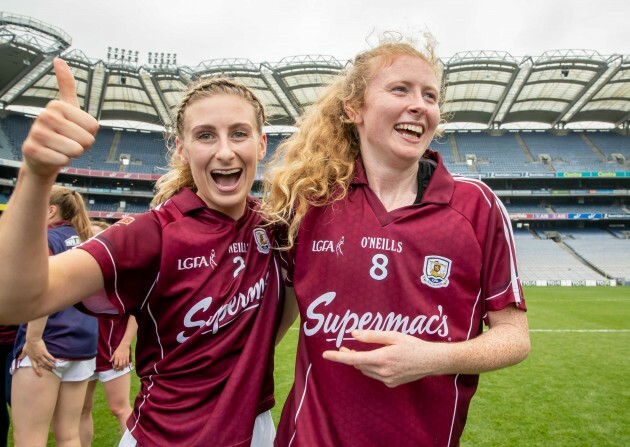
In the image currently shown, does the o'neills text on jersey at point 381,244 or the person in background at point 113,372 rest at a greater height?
the o'neills text on jersey at point 381,244

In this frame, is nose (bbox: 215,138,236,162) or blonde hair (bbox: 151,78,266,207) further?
blonde hair (bbox: 151,78,266,207)

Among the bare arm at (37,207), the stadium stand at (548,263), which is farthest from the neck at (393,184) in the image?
the stadium stand at (548,263)

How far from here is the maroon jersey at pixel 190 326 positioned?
5.74 feet

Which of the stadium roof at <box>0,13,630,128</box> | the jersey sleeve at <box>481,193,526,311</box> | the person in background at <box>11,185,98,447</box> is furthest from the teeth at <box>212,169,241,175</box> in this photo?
the stadium roof at <box>0,13,630,128</box>

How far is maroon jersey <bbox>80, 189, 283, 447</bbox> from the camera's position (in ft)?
5.74

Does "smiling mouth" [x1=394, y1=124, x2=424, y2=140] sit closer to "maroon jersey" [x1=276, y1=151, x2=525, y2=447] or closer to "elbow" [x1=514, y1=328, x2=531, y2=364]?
"maroon jersey" [x1=276, y1=151, x2=525, y2=447]

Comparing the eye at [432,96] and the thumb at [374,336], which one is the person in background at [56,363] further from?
the eye at [432,96]

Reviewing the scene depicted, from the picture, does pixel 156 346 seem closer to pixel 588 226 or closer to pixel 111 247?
pixel 111 247

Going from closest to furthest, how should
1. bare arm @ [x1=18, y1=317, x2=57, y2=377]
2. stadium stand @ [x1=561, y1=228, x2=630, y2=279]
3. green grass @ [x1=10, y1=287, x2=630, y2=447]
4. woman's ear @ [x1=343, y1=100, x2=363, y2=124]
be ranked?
woman's ear @ [x1=343, y1=100, x2=363, y2=124], bare arm @ [x1=18, y1=317, x2=57, y2=377], green grass @ [x1=10, y1=287, x2=630, y2=447], stadium stand @ [x1=561, y1=228, x2=630, y2=279]

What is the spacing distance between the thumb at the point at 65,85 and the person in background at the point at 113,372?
3.31 metres

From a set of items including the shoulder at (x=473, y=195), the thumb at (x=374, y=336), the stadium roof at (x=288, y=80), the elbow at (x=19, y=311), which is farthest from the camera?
the stadium roof at (x=288, y=80)

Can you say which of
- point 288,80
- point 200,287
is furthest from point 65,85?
point 288,80

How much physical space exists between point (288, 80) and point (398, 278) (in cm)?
2959

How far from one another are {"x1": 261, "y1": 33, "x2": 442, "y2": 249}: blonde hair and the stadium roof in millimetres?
22749
